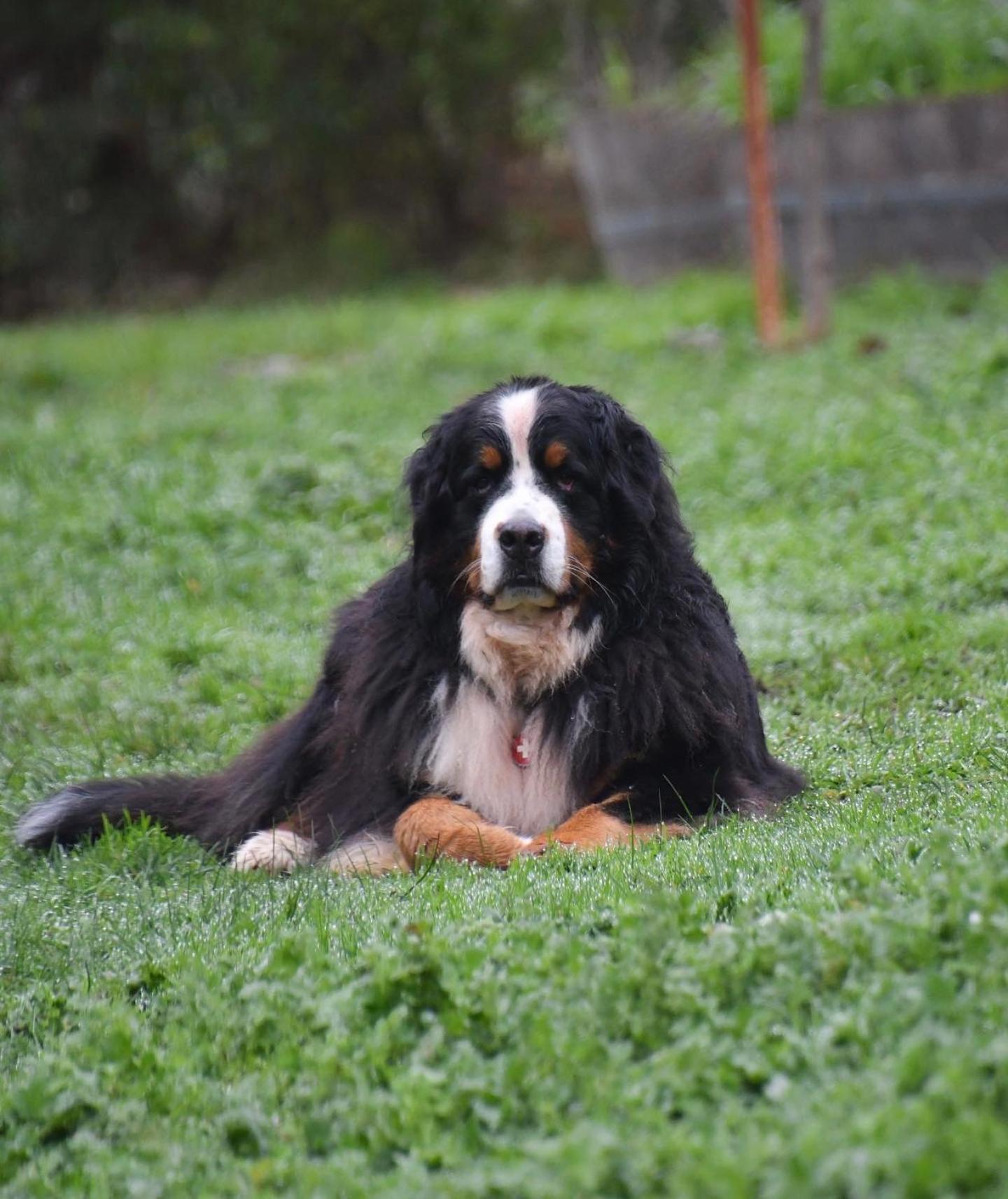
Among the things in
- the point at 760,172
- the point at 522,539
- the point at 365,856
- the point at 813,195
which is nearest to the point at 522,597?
the point at 522,539

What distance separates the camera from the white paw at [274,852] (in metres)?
5.43

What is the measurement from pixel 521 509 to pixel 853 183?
10090mm

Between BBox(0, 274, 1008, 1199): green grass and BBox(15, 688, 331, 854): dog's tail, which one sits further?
BBox(15, 688, 331, 854): dog's tail

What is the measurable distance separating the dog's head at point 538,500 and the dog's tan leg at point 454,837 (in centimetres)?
63

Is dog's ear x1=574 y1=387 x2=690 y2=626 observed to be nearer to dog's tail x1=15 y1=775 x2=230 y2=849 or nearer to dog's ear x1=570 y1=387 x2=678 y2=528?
dog's ear x1=570 y1=387 x2=678 y2=528

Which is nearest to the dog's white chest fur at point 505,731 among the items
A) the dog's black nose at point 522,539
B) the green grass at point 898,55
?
the dog's black nose at point 522,539

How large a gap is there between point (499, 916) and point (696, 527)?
17.6 ft

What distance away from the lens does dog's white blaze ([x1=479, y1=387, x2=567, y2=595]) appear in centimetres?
521

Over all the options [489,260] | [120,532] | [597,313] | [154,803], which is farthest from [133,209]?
[154,803]

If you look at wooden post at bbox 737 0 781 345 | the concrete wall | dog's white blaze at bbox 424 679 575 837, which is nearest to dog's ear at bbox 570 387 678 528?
dog's white blaze at bbox 424 679 575 837

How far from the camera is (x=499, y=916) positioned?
4.16 m

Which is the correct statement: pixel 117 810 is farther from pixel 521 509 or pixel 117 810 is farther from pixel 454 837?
pixel 521 509

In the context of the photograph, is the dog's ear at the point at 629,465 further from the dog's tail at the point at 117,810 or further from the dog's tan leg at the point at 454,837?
the dog's tail at the point at 117,810

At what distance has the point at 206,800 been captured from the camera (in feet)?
19.7
